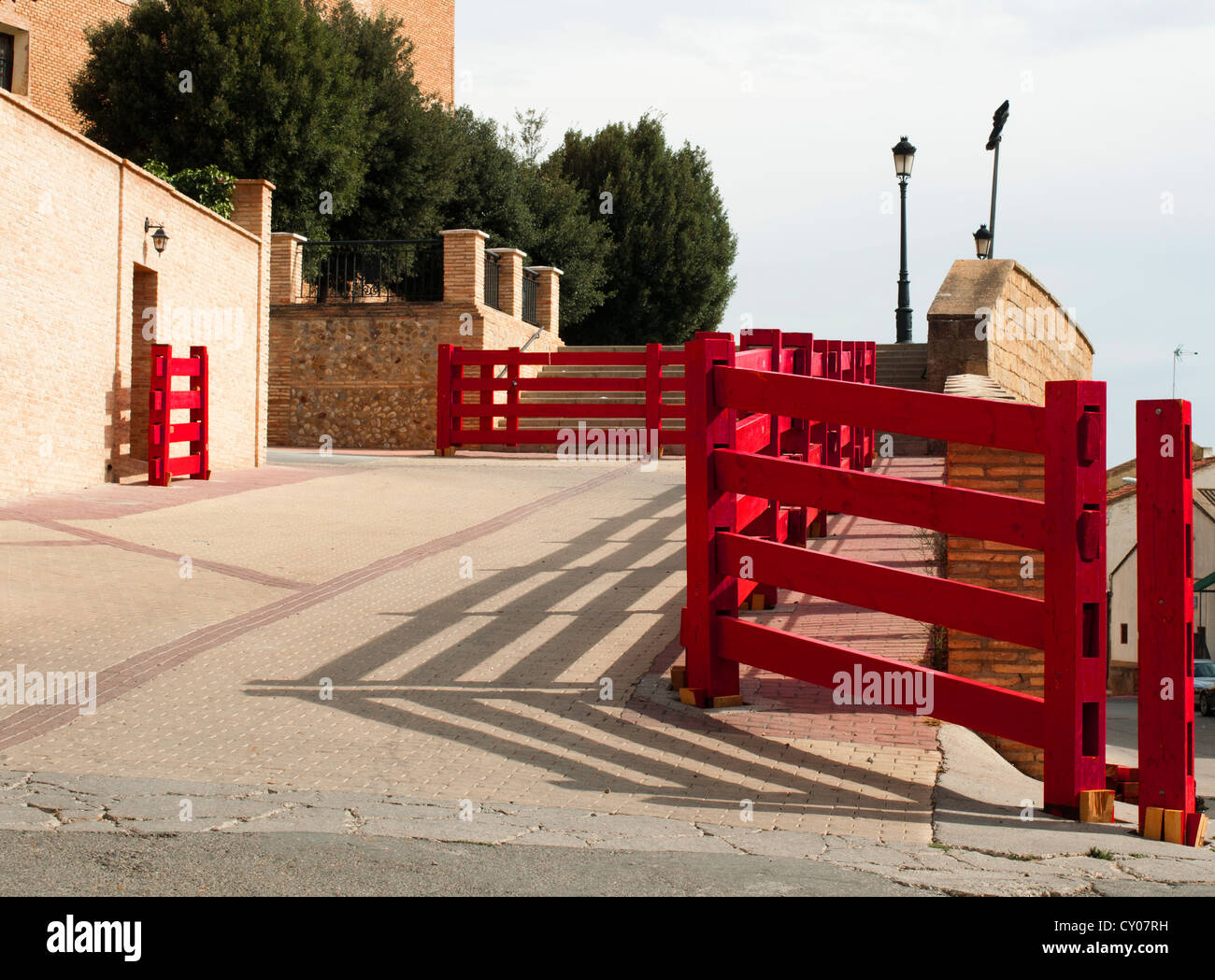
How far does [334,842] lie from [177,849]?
0.52 m

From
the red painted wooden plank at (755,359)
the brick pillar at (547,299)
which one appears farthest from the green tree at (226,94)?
the red painted wooden plank at (755,359)

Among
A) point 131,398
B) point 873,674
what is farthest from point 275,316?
point 873,674

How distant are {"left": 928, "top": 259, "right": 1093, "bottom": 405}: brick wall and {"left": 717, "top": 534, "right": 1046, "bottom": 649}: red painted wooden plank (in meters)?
10.4

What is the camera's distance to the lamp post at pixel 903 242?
25125mm

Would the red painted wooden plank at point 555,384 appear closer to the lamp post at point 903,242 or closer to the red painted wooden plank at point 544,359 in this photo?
the red painted wooden plank at point 544,359

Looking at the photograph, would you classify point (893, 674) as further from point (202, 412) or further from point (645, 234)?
point (645, 234)

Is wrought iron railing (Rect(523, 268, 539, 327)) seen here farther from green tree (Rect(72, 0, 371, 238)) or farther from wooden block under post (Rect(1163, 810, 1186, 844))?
wooden block under post (Rect(1163, 810, 1186, 844))

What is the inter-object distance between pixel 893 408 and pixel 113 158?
12.3 metres

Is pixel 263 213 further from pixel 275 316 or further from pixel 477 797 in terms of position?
pixel 477 797

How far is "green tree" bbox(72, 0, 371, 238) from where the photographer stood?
26.9 meters

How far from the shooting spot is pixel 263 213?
20.2 metres

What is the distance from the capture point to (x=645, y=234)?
41.3 m
